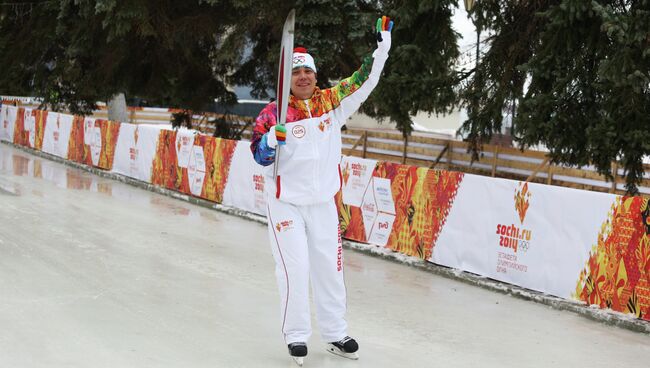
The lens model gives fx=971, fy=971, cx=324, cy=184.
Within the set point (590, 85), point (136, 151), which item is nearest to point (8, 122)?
point (136, 151)

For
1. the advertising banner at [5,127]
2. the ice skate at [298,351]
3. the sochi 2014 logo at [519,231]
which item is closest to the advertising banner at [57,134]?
the advertising banner at [5,127]

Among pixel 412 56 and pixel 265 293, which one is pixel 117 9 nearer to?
pixel 412 56

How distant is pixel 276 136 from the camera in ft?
19.6

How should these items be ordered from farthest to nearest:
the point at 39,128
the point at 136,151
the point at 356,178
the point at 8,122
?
1. the point at 8,122
2. the point at 39,128
3. the point at 136,151
4. the point at 356,178

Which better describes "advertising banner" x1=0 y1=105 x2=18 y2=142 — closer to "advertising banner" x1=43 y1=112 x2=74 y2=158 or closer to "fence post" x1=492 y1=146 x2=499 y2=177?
"advertising banner" x1=43 y1=112 x2=74 y2=158

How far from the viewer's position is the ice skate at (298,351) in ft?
20.7

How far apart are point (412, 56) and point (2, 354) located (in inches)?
335

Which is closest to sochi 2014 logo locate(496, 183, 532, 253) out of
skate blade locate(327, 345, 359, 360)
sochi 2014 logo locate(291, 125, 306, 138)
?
skate blade locate(327, 345, 359, 360)

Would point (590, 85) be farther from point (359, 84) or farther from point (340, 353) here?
point (340, 353)

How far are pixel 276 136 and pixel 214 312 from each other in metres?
2.41

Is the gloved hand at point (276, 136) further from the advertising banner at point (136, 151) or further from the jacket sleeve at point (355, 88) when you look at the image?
the advertising banner at point (136, 151)

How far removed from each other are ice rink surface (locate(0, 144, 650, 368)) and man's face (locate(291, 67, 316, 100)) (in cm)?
177

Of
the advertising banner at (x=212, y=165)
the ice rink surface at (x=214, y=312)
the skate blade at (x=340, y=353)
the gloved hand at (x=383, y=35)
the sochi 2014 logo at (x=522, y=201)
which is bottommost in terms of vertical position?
the ice rink surface at (x=214, y=312)

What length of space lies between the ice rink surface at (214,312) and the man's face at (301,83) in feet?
5.81
